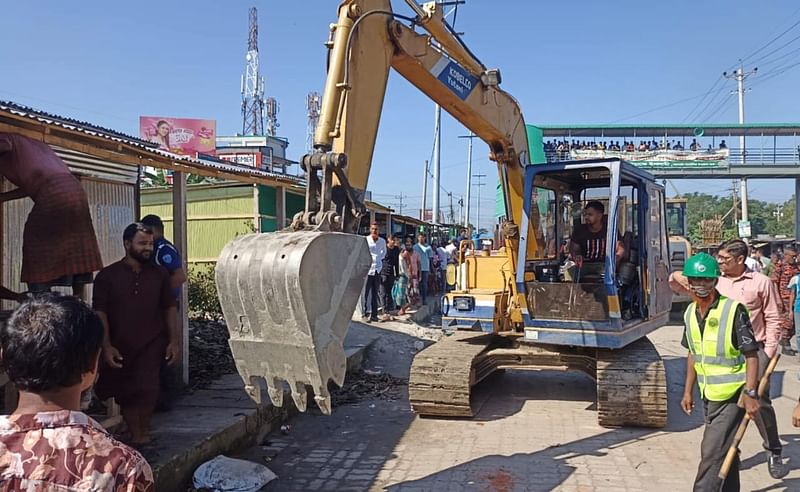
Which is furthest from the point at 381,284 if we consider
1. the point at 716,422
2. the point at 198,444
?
the point at 716,422

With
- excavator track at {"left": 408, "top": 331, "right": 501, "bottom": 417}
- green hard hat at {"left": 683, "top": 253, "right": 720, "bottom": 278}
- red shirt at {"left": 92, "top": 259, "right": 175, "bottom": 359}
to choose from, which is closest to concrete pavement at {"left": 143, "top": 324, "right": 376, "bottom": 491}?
red shirt at {"left": 92, "top": 259, "right": 175, "bottom": 359}

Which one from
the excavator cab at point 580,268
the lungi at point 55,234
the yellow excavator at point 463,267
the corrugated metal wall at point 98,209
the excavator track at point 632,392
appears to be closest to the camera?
the yellow excavator at point 463,267

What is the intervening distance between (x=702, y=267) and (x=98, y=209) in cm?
524

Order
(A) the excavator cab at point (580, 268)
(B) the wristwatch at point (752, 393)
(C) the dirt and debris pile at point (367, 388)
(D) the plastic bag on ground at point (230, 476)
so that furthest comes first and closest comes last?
(C) the dirt and debris pile at point (367, 388), (A) the excavator cab at point (580, 268), (D) the plastic bag on ground at point (230, 476), (B) the wristwatch at point (752, 393)

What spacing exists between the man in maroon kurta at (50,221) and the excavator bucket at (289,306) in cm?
89

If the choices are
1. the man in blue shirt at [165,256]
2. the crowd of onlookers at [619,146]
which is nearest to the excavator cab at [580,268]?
the man in blue shirt at [165,256]

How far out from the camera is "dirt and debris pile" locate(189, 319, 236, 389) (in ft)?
24.0

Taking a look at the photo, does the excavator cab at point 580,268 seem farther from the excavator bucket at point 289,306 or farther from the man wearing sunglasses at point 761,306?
the excavator bucket at point 289,306

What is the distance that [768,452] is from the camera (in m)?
5.22

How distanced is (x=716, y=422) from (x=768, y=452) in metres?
1.57

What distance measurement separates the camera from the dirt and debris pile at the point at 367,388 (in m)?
7.94

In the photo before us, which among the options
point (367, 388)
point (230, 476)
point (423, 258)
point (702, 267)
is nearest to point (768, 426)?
point (702, 267)

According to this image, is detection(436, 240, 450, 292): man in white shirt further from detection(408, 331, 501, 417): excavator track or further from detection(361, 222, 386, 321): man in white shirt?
detection(408, 331, 501, 417): excavator track

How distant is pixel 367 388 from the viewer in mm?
8430
